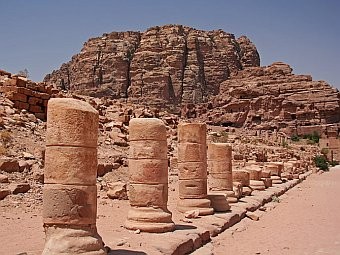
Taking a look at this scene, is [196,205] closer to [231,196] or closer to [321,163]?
[231,196]

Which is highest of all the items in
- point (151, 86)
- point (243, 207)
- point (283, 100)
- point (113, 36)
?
point (113, 36)

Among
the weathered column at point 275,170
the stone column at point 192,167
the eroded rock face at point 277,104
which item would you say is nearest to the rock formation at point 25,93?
the stone column at point 192,167

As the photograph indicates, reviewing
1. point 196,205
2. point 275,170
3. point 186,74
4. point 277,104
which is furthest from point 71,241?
point 186,74

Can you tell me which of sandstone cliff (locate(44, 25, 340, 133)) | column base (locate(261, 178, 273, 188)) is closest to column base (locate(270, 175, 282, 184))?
column base (locate(261, 178, 273, 188))

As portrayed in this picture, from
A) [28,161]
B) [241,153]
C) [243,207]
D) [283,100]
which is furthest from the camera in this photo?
[283,100]

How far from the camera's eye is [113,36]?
109875 mm

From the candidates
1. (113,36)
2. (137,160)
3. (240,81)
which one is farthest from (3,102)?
(113,36)

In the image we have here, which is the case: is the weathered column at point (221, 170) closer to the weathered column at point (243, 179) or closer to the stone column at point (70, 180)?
the weathered column at point (243, 179)

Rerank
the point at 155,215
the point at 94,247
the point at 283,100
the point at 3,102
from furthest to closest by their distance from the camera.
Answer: the point at 283,100
the point at 3,102
the point at 155,215
the point at 94,247

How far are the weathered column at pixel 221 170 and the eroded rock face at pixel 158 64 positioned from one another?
79575 millimetres

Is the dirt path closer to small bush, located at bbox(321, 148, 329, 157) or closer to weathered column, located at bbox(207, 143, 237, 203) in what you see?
weathered column, located at bbox(207, 143, 237, 203)

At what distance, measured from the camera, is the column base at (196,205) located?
12093mm

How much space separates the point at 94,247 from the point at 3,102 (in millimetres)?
12770

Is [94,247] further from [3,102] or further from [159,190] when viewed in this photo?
[3,102]
